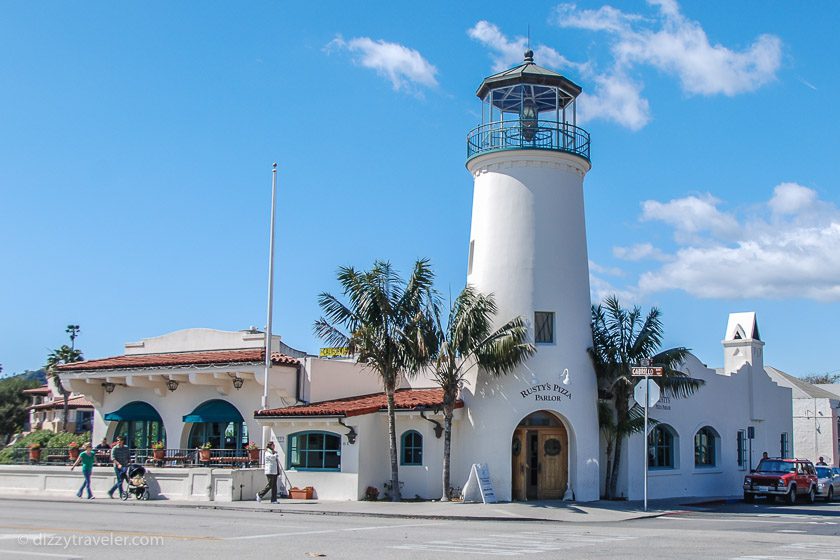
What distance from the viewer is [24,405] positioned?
75500 millimetres

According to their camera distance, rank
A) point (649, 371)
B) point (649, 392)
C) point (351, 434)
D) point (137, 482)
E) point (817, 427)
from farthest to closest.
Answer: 1. point (817, 427)
2. point (351, 434)
3. point (137, 482)
4. point (649, 392)
5. point (649, 371)

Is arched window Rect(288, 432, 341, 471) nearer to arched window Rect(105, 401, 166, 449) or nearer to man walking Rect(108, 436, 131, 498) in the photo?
man walking Rect(108, 436, 131, 498)

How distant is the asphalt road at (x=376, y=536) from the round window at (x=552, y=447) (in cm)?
486

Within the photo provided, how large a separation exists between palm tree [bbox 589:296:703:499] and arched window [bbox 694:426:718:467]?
15.3ft

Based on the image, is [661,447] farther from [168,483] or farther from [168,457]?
[168,457]

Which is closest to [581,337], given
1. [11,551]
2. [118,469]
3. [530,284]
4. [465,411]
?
[530,284]

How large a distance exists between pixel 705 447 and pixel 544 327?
31.0ft

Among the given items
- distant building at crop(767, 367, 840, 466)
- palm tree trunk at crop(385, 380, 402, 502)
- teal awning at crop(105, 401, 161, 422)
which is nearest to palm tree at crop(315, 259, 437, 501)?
palm tree trunk at crop(385, 380, 402, 502)

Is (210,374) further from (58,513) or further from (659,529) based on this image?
(659,529)

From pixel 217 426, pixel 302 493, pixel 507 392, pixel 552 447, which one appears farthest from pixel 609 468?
pixel 217 426

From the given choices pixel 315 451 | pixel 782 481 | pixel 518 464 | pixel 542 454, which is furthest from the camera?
pixel 782 481

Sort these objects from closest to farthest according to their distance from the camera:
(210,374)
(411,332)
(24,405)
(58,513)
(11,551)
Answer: (11,551) < (58,513) < (411,332) < (210,374) < (24,405)

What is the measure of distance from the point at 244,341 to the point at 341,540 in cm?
1736

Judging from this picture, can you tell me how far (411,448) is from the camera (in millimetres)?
27547
